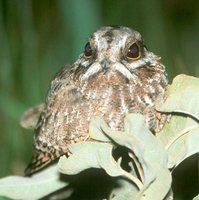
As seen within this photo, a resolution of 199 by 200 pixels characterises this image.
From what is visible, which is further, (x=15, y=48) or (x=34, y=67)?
(x=15, y=48)

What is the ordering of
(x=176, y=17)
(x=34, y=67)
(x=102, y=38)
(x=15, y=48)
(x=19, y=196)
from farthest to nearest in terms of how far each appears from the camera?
(x=176, y=17)
(x=15, y=48)
(x=34, y=67)
(x=102, y=38)
(x=19, y=196)

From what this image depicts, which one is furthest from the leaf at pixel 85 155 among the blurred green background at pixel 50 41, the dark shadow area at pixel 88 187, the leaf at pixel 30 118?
the blurred green background at pixel 50 41

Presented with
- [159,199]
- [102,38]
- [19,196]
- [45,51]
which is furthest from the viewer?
[45,51]

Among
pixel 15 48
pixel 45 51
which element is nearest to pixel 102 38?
pixel 15 48

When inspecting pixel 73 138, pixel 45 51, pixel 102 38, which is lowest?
pixel 45 51

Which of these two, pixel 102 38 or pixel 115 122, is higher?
pixel 102 38

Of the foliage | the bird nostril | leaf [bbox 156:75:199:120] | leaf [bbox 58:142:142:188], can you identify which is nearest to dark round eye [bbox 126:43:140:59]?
the bird nostril

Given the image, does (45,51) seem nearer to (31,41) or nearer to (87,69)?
(31,41)
